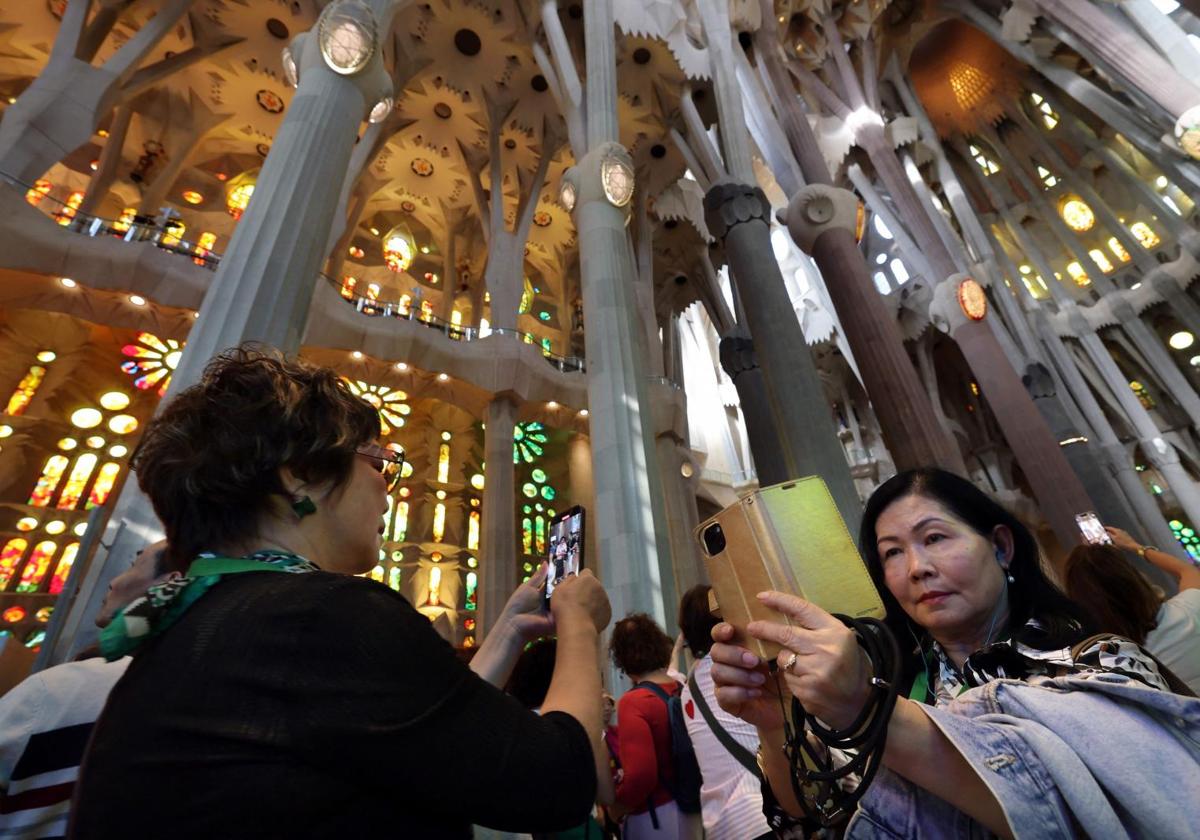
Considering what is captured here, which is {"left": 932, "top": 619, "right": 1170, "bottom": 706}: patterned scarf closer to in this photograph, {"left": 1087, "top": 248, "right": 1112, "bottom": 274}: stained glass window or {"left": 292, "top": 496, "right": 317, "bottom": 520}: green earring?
{"left": 292, "top": 496, "right": 317, "bottom": 520}: green earring

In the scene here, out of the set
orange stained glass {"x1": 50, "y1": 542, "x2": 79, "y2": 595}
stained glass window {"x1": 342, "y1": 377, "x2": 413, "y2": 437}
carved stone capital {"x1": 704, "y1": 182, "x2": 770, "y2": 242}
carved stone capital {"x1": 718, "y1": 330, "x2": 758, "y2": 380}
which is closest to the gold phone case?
carved stone capital {"x1": 704, "y1": 182, "x2": 770, "y2": 242}

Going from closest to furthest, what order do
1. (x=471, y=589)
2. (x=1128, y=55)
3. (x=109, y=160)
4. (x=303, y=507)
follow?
1. (x=303, y=507)
2. (x=1128, y=55)
3. (x=109, y=160)
4. (x=471, y=589)

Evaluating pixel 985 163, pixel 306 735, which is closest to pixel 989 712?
pixel 306 735

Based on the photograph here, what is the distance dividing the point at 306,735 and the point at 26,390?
1625 centimetres

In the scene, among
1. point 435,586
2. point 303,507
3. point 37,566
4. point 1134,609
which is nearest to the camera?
point 303,507

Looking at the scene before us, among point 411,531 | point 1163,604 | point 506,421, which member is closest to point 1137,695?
point 1163,604

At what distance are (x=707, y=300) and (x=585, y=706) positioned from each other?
14877 mm

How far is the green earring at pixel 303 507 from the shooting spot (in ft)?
3.15

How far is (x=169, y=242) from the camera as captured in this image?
11.7 metres

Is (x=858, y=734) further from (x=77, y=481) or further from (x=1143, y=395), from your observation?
(x=1143, y=395)

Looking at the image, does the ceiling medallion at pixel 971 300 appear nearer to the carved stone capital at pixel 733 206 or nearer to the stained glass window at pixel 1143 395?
the carved stone capital at pixel 733 206

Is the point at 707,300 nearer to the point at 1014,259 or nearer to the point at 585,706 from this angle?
the point at 1014,259

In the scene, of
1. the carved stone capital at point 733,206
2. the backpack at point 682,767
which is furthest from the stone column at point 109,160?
the backpack at point 682,767

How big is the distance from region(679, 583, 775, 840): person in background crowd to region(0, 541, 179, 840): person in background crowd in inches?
54.7
